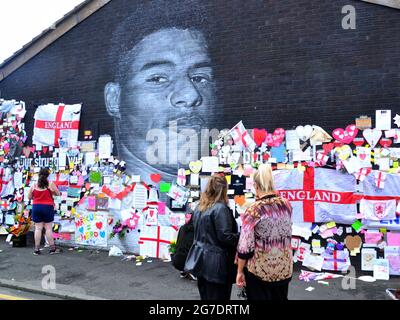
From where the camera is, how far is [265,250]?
365cm

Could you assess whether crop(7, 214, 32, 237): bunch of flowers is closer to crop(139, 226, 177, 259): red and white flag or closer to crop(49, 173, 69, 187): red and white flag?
crop(49, 173, 69, 187): red and white flag

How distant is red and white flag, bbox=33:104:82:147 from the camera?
9.59m

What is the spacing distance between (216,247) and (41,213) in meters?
5.95

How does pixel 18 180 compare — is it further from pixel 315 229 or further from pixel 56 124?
pixel 315 229

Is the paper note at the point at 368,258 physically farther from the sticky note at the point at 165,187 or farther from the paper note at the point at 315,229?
the sticky note at the point at 165,187

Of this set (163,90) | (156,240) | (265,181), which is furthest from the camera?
(163,90)

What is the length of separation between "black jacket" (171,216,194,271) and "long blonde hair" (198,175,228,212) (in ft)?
1.73

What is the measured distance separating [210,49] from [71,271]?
4.93 m

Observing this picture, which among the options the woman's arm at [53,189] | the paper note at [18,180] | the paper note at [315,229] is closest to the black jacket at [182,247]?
the paper note at [315,229]

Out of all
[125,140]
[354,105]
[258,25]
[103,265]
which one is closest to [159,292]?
[103,265]

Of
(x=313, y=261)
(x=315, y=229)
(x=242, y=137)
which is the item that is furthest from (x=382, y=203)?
(x=242, y=137)
